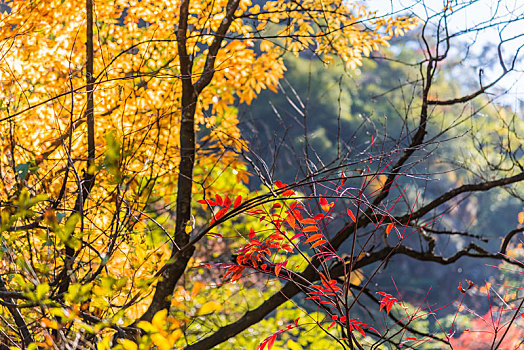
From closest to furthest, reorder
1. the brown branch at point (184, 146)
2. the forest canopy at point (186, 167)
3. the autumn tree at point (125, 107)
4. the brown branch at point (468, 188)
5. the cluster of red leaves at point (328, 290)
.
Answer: the cluster of red leaves at point (328, 290) → the forest canopy at point (186, 167) → the autumn tree at point (125, 107) → the brown branch at point (184, 146) → the brown branch at point (468, 188)

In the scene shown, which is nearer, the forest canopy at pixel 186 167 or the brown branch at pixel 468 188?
the forest canopy at pixel 186 167

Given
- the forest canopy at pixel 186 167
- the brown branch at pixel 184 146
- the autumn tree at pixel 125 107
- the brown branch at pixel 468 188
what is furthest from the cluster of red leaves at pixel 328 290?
the brown branch at pixel 468 188

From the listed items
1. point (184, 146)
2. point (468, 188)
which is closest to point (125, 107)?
point (184, 146)

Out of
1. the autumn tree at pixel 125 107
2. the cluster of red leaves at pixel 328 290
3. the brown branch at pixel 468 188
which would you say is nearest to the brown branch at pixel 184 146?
the autumn tree at pixel 125 107

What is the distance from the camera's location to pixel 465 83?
59.0 feet

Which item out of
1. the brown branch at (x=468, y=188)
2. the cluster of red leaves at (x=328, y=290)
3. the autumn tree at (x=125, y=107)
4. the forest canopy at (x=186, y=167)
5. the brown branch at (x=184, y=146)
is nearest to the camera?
the cluster of red leaves at (x=328, y=290)

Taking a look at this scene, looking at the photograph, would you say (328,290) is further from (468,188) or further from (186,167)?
(468,188)

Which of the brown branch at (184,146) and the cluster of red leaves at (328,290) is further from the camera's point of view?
the brown branch at (184,146)

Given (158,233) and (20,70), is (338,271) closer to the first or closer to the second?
(158,233)

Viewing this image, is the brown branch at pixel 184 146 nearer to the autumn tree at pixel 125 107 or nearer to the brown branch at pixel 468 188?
the autumn tree at pixel 125 107

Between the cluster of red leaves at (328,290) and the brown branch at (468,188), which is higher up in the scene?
the brown branch at (468,188)

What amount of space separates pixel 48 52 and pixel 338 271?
6.65 feet

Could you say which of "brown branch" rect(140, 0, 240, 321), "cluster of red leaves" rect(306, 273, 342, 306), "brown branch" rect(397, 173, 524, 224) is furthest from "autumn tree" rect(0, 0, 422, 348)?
"brown branch" rect(397, 173, 524, 224)

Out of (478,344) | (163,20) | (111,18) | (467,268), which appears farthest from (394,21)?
(467,268)
